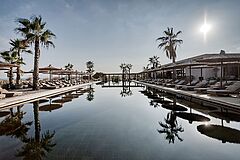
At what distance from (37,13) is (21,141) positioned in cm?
1525

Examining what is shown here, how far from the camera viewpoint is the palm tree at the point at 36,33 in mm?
15711

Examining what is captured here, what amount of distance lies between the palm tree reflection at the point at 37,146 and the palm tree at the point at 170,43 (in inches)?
901

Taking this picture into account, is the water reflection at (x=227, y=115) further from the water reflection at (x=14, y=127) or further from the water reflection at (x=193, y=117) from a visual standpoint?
the water reflection at (x=14, y=127)

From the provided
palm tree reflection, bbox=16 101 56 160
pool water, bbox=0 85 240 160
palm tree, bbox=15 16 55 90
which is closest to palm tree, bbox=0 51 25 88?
palm tree, bbox=15 16 55 90

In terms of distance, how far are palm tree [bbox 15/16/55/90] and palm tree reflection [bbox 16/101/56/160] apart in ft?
43.5

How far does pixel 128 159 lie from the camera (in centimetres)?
324

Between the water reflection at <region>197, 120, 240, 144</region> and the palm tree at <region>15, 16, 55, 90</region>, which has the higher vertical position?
the palm tree at <region>15, 16, 55, 90</region>

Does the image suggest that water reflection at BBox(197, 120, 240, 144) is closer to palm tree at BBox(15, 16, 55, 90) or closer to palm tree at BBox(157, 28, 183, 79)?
palm tree at BBox(15, 16, 55, 90)

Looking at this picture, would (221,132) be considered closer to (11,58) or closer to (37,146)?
(37,146)

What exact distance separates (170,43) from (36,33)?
17931mm

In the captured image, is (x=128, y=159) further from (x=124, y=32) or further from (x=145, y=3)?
(x=124, y=32)

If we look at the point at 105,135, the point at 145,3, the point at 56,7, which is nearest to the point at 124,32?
the point at 145,3

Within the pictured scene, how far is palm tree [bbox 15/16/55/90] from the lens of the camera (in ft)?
51.5

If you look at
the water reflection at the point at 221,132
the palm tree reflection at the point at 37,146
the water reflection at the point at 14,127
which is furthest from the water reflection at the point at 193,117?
the water reflection at the point at 14,127
